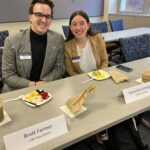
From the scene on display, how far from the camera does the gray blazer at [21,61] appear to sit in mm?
1556

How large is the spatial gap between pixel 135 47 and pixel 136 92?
50.1 inches

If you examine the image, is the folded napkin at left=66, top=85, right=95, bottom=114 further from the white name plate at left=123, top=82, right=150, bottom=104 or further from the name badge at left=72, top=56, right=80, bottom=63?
the name badge at left=72, top=56, right=80, bottom=63

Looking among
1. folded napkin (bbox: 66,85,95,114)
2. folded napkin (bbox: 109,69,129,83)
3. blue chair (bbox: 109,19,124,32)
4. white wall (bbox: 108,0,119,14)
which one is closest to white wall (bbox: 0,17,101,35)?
blue chair (bbox: 109,19,124,32)

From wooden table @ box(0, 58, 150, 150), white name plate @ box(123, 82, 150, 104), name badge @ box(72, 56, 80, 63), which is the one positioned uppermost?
name badge @ box(72, 56, 80, 63)

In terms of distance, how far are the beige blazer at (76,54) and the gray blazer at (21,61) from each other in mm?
134

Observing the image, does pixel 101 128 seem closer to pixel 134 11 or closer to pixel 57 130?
pixel 57 130

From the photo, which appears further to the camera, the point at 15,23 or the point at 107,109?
the point at 15,23

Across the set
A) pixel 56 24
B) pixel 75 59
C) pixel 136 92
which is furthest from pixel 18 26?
pixel 136 92

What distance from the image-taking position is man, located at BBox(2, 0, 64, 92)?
1547 mm


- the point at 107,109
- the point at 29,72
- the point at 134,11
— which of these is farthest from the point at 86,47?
the point at 134,11

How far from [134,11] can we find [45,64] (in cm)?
425

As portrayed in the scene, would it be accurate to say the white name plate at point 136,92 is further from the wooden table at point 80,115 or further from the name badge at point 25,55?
the name badge at point 25,55

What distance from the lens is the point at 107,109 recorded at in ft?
3.53

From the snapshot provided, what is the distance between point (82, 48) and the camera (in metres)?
1.83
